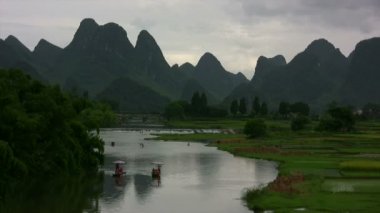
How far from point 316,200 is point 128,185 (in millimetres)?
13725

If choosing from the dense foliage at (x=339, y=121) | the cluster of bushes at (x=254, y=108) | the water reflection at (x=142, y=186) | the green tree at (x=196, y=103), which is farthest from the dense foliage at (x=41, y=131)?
the green tree at (x=196, y=103)

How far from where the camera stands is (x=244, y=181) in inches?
1529

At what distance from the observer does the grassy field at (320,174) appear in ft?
90.7

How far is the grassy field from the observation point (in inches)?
1088

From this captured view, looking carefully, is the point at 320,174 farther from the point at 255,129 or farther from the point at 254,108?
the point at 254,108

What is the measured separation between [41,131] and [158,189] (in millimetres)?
10806

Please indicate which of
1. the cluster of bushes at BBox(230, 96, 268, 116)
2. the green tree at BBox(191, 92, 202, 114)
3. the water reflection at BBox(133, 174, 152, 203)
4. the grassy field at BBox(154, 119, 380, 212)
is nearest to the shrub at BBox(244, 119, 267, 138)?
the grassy field at BBox(154, 119, 380, 212)

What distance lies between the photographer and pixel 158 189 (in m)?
34.7

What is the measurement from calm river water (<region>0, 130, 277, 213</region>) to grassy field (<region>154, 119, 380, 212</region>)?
2011 mm

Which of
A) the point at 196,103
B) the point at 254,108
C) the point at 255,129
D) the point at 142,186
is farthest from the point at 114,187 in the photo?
the point at 196,103

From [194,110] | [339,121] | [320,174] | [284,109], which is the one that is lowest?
[320,174]

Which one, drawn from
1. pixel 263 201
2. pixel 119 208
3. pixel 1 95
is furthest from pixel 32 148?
pixel 263 201

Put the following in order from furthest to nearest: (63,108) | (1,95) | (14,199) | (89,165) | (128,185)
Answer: (89,165)
(63,108)
(128,185)
(1,95)
(14,199)

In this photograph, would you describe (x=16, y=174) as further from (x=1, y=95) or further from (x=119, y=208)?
(x=119, y=208)
